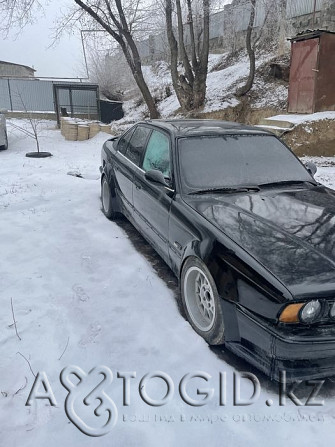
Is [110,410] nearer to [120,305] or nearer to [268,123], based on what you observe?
[120,305]

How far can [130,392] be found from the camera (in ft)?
6.87

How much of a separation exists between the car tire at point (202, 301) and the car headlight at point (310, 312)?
1.74 feet

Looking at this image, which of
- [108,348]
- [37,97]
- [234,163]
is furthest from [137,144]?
[37,97]

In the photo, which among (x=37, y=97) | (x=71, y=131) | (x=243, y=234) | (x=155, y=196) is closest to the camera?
(x=243, y=234)

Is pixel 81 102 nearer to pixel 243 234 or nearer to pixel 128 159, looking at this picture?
pixel 128 159

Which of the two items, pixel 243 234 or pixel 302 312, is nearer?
pixel 302 312

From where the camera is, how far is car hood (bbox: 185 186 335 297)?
198cm

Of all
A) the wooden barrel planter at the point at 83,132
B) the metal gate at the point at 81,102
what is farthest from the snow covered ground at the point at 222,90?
the wooden barrel planter at the point at 83,132

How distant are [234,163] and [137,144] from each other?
1.45 meters

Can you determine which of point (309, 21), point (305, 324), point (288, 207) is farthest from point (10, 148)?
point (309, 21)

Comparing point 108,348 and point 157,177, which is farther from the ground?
point 157,177

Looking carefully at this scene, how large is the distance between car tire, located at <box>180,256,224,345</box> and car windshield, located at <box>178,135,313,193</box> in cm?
75

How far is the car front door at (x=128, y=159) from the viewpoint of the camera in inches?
162

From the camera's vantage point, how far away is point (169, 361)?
2.33 meters
